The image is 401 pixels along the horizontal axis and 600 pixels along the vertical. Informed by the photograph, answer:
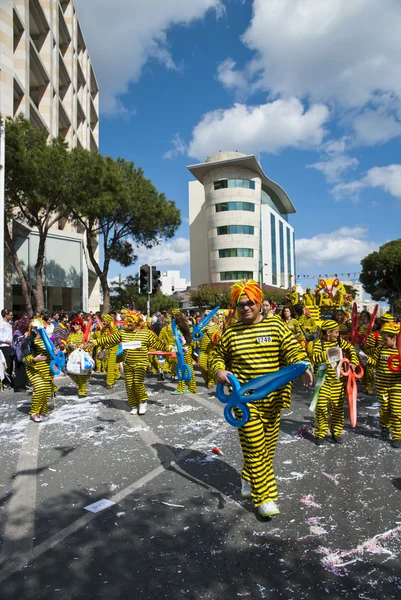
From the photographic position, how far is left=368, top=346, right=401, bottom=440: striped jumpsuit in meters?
5.67

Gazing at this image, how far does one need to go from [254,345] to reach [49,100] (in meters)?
30.8

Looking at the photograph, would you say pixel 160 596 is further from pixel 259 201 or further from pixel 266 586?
pixel 259 201

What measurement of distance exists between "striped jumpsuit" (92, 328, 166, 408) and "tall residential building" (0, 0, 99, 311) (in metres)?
17.1

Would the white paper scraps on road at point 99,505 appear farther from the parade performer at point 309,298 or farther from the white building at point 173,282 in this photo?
the white building at point 173,282

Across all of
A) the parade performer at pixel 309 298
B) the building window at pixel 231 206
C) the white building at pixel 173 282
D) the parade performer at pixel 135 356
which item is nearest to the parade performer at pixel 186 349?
the parade performer at pixel 135 356

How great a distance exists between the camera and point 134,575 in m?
2.83

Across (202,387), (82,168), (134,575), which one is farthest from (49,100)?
(134,575)

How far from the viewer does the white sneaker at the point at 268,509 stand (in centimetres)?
351

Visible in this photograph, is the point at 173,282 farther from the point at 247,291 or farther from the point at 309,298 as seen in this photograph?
the point at 247,291

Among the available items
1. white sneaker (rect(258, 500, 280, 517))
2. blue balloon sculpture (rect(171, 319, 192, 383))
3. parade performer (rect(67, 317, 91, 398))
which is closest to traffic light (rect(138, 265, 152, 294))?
parade performer (rect(67, 317, 91, 398))

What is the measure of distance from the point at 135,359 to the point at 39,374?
1589 millimetres

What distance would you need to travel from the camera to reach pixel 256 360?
3.91 m

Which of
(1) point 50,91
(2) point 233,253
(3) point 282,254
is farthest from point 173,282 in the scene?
(1) point 50,91

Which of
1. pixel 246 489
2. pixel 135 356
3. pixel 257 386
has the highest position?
pixel 257 386
